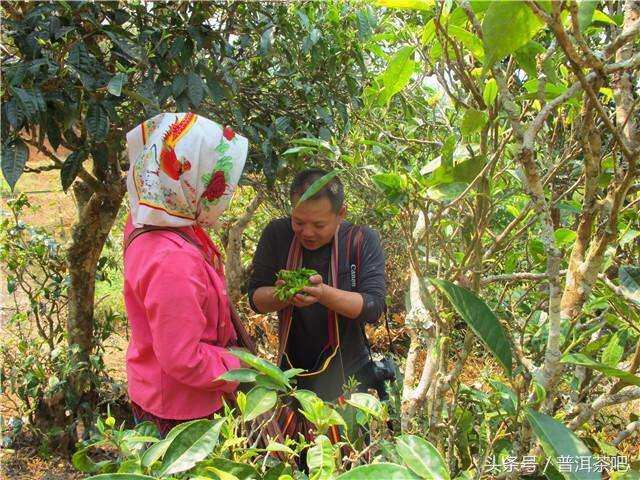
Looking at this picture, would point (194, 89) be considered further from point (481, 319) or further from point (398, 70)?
point (481, 319)

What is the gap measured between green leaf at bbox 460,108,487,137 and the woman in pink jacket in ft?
2.33

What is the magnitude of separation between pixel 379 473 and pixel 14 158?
3.92 ft

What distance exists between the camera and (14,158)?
1538mm

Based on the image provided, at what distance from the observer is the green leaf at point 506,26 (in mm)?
837

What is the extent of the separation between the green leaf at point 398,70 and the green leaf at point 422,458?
0.65 meters

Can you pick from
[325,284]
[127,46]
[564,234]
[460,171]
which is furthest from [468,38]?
[325,284]

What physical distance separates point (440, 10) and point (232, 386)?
974 mm

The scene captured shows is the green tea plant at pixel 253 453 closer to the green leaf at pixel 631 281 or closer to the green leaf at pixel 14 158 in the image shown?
the green leaf at pixel 631 281

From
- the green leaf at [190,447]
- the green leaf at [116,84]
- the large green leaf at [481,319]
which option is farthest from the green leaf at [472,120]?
the green leaf at [116,84]

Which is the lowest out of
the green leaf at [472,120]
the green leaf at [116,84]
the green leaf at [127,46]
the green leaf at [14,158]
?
the green leaf at [472,120]

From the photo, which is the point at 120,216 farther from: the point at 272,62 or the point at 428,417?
the point at 428,417

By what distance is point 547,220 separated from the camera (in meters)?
0.91

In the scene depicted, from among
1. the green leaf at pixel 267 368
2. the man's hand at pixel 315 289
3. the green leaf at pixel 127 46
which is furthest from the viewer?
the man's hand at pixel 315 289

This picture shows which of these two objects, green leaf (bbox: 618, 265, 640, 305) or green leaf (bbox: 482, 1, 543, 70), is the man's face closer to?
green leaf (bbox: 618, 265, 640, 305)
